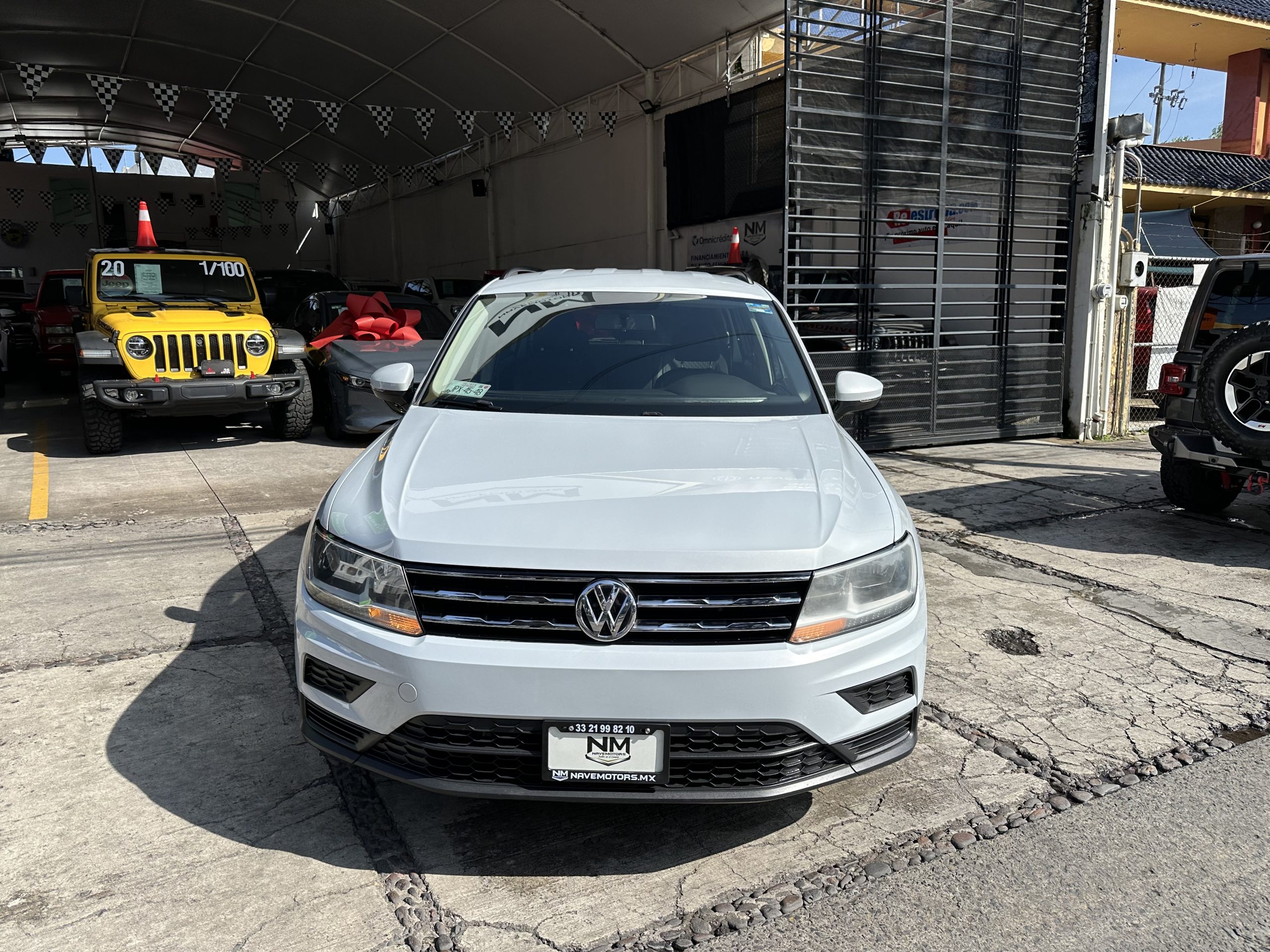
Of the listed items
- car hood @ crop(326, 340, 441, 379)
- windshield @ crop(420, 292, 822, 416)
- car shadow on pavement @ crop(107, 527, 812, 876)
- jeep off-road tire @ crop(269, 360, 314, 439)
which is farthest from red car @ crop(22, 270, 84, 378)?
car shadow on pavement @ crop(107, 527, 812, 876)

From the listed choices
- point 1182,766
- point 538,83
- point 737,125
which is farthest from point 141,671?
point 538,83

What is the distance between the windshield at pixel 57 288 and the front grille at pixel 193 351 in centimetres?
606

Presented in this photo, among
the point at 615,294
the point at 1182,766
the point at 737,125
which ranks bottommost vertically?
the point at 1182,766

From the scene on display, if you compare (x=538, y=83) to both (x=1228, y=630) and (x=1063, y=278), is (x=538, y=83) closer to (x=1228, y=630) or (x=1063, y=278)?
(x=1063, y=278)

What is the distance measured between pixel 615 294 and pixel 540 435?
117cm

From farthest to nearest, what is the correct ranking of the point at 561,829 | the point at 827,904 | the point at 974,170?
the point at 974,170 → the point at 561,829 → the point at 827,904

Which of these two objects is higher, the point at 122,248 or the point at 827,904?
the point at 122,248

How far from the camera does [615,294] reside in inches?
158

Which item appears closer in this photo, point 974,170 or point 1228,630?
point 1228,630

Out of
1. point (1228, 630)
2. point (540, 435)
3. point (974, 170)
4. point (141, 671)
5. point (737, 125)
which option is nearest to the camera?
point (540, 435)

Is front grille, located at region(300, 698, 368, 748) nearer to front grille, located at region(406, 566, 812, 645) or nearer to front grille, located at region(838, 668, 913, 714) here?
front grille, located at region(406, 566, 812, 645)

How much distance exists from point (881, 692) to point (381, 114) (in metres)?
18.8

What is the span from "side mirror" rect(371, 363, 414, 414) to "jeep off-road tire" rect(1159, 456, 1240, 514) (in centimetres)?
526

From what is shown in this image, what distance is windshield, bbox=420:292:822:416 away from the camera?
11.4 feet
